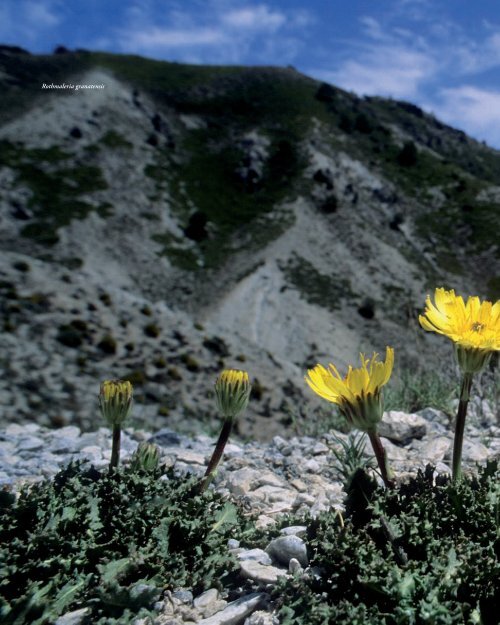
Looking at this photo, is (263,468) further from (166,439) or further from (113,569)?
(113,569)

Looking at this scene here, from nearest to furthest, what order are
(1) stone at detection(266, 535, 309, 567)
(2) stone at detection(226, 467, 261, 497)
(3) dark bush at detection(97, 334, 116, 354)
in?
(1) stone at detection(266, 535, 309, 567), (2) stone at detection(226, 467, 261, 497), (3) dark bush at detection(97, 334, 116, 354)

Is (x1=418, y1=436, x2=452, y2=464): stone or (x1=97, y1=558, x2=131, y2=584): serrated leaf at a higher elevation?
(x1=418, y1=436, x2=452, y2=464): stone

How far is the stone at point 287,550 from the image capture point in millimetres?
2766

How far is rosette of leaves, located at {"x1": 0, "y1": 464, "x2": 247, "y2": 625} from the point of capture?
2.37m

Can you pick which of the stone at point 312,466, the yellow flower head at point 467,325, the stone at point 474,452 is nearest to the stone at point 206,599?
the yellow flower head at point 467,325

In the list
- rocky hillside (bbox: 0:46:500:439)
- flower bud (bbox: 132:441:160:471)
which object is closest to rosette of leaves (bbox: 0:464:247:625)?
flower bud (bbox: 132:441:160:471)

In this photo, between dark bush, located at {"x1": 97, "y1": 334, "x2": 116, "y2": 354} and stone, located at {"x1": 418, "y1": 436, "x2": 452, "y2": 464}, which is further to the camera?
dark bush, located at {"x1": 97, "y1": 334, "x2": 116, "y2": 354}

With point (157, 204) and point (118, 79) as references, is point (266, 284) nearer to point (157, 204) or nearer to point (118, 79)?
point (157, 204)

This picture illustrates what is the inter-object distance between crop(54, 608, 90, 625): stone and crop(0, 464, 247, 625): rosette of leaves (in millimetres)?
32

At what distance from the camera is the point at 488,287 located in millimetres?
53625

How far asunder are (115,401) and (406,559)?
190 centimetres

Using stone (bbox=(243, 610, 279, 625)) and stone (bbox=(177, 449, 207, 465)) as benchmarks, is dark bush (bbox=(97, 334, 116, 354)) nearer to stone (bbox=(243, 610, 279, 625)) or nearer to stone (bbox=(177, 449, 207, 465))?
stone (bbox=(177, 449, 207, 465))

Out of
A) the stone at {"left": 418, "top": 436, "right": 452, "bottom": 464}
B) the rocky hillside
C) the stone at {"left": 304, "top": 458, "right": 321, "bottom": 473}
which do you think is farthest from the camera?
the rocky hillside

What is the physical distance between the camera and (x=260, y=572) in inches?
106
